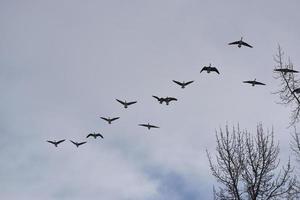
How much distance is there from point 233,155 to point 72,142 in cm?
1632

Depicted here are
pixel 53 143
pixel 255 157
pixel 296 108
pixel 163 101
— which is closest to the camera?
pixel 296 108

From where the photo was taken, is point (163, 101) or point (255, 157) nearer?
point (255, 157)

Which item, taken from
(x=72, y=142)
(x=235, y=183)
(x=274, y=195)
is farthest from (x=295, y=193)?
(x=72, y=142)

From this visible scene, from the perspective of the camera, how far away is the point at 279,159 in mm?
29266

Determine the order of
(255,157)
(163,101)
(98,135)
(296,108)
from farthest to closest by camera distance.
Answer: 1. (98,135)
2. (163,101)
3. (255,157)
4. (296,108)

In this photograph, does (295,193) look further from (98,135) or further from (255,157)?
(98,135)

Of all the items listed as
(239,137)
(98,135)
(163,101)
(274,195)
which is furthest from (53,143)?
(274,195)

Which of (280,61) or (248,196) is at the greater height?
(280,61)

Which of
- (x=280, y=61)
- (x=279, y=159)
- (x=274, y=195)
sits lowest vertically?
(x=274, y=195)

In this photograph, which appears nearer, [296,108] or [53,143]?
[296,108]

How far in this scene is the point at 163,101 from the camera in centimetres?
Answer: 3516

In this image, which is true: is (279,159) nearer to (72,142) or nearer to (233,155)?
(233,155)

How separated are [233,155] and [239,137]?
4.07 ft

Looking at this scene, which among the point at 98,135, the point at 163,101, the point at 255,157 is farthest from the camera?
the point at 98,135
